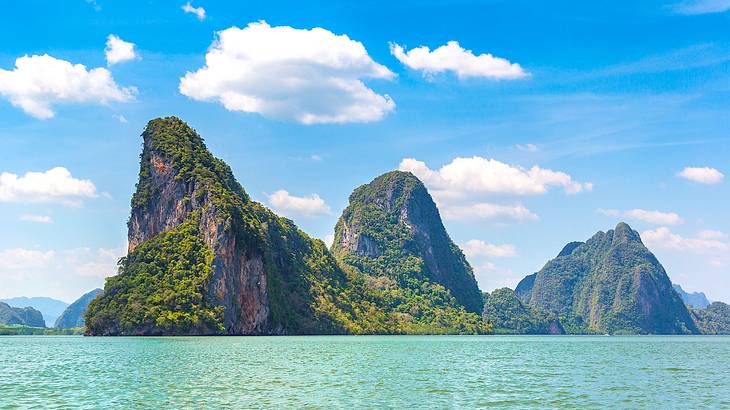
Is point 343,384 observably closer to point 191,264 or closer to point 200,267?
point 200,267

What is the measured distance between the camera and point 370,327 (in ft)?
529

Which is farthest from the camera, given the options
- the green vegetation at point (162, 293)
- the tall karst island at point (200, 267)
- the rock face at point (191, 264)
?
the tall karst island at point (200, 267)

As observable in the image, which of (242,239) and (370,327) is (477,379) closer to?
(242,239)

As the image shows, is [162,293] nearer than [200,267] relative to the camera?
Yes

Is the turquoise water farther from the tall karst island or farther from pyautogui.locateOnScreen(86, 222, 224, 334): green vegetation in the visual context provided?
the tall karst island

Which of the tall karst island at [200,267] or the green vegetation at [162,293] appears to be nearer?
the green vegetation at [162,293]

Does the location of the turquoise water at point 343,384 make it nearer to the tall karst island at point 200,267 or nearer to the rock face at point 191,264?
the rock face at point 191,264

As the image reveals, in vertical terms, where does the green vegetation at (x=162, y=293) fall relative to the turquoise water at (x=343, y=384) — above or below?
above

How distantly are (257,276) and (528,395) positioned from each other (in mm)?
96075

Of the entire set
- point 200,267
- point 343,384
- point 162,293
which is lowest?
point 343,384

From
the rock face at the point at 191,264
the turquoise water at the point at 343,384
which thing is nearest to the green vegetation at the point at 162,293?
the rock face at the point at 191,264

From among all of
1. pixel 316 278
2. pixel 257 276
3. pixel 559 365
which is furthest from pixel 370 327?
pixel 559 365

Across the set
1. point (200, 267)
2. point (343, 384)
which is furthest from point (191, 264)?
point (343, 384)

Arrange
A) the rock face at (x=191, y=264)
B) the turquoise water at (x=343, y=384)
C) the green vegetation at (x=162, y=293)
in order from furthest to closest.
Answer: the rock face at (x=191, y=264)
the green vegetation at (x=162, y=293)
the turquoise water at (x=343, y=384)
